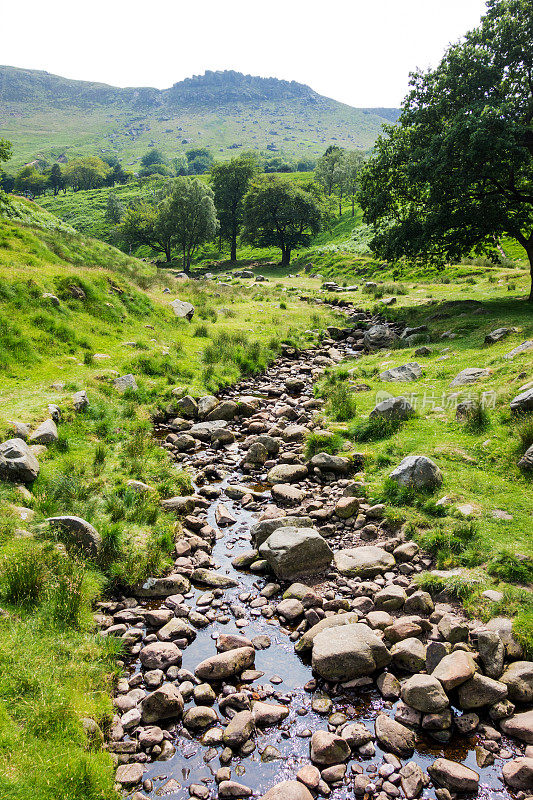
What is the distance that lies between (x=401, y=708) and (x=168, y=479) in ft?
24.2

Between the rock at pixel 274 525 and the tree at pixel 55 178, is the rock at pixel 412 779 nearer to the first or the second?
the rock at pixel 274 525

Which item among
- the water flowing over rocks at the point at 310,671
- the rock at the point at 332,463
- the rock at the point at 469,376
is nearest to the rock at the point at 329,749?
the water flowing over rocks at the point at 310,671

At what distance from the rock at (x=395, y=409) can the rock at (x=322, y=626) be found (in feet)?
22.4

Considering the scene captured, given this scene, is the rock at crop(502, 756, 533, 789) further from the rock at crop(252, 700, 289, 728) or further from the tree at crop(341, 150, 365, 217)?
the tree at crop(341, 150, 365, 217)

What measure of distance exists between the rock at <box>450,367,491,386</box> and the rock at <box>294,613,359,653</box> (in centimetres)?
948

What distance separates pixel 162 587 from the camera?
814cm

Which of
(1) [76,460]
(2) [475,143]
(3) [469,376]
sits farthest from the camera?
(2) [475,143]

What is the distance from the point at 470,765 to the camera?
17.0 ft

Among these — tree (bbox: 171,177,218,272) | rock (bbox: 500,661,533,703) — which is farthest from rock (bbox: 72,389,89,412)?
tree (bbox: 171,177,218,272)

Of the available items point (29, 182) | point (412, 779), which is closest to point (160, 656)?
point (412, 779)

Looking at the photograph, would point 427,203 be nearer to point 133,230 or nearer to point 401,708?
point 401,708

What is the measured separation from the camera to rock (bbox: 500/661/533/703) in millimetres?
5691

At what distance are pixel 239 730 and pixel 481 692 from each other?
10.1 ft

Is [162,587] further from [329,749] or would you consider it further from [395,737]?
[395,737]
